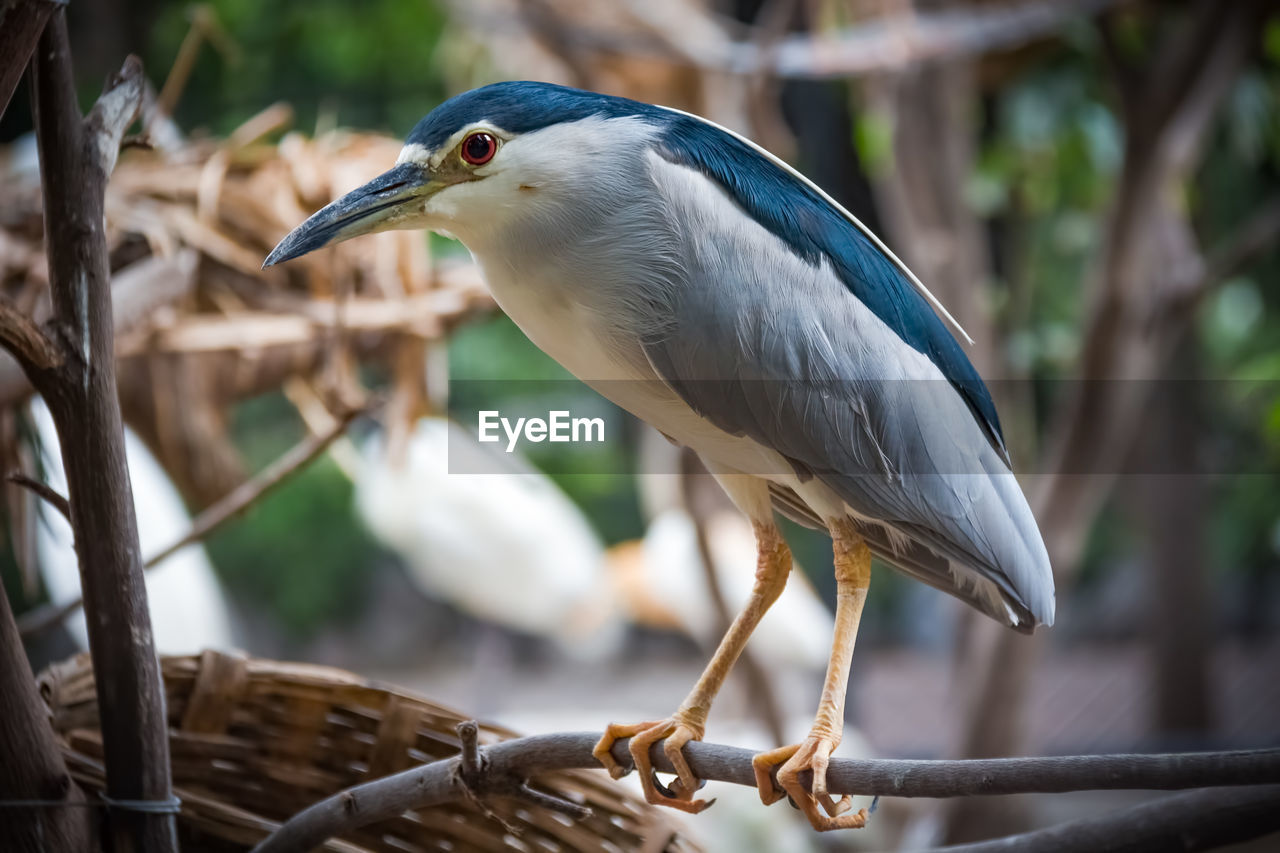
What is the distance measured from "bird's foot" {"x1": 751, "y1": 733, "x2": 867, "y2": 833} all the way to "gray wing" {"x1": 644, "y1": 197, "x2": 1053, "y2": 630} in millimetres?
133

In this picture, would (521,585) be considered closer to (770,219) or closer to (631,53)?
(631,53)

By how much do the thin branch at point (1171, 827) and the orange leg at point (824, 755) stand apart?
0.08m

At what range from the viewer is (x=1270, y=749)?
424 millimetres

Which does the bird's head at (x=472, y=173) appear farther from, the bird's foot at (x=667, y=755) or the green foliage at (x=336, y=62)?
the green foliage at (x=336, y=62)

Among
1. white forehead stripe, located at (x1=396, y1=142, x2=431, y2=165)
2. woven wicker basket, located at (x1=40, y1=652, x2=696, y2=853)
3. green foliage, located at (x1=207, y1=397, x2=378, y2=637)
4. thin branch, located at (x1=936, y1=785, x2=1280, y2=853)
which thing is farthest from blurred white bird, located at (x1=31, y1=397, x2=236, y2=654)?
green foliage, located at (x1=207, y1=397, x2=378, y2=637)

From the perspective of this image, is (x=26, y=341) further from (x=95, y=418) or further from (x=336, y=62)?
(x=336, y=62)

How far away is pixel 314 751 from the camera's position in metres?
0.74

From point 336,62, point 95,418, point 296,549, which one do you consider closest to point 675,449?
point 95,418

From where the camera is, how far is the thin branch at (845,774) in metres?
0.42

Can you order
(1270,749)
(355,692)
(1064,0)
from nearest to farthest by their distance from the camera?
1. (1270,749)
2. (355,692)
3. (1064,0)

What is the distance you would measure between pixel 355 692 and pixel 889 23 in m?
1.23

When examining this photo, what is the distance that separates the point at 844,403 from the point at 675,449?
2.82 feet

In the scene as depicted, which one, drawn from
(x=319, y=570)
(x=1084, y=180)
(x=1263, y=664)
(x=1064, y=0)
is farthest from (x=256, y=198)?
(x=1263, y=664)

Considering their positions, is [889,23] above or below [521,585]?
above
